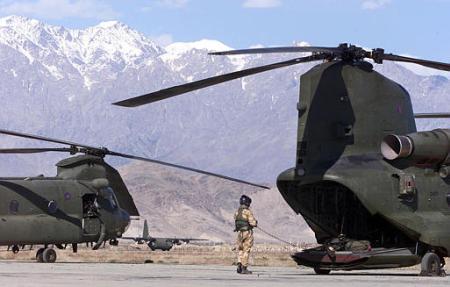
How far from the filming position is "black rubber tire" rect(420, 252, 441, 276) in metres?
24.9

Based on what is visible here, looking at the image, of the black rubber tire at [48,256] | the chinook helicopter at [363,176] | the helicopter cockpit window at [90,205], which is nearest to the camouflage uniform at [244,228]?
the chinook helicopter at [363,176]

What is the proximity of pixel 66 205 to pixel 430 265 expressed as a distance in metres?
15.7

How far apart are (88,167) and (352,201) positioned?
47.7 feet

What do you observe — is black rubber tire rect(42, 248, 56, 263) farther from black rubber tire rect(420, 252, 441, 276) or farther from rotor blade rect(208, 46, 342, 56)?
black rubber tire rect(420, 252, 441, 276)

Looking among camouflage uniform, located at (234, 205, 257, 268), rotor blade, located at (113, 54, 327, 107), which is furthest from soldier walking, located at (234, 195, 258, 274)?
rotor blade, located at (113, 54, 327, 107)

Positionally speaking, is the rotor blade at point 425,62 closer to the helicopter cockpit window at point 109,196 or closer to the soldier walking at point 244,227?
the soldier walking at point 244,227

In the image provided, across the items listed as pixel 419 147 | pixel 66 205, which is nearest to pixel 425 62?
pixel 419 147

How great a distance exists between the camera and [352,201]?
25703 millimetres

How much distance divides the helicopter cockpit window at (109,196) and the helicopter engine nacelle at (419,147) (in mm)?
15754

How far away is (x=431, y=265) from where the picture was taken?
24.9 meters

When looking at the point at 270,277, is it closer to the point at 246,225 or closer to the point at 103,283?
the point at 246,225

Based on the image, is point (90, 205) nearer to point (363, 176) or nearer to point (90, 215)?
point (90, 215)

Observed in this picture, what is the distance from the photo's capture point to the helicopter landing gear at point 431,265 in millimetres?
24875

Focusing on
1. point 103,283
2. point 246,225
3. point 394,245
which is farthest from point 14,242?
point 103,283
